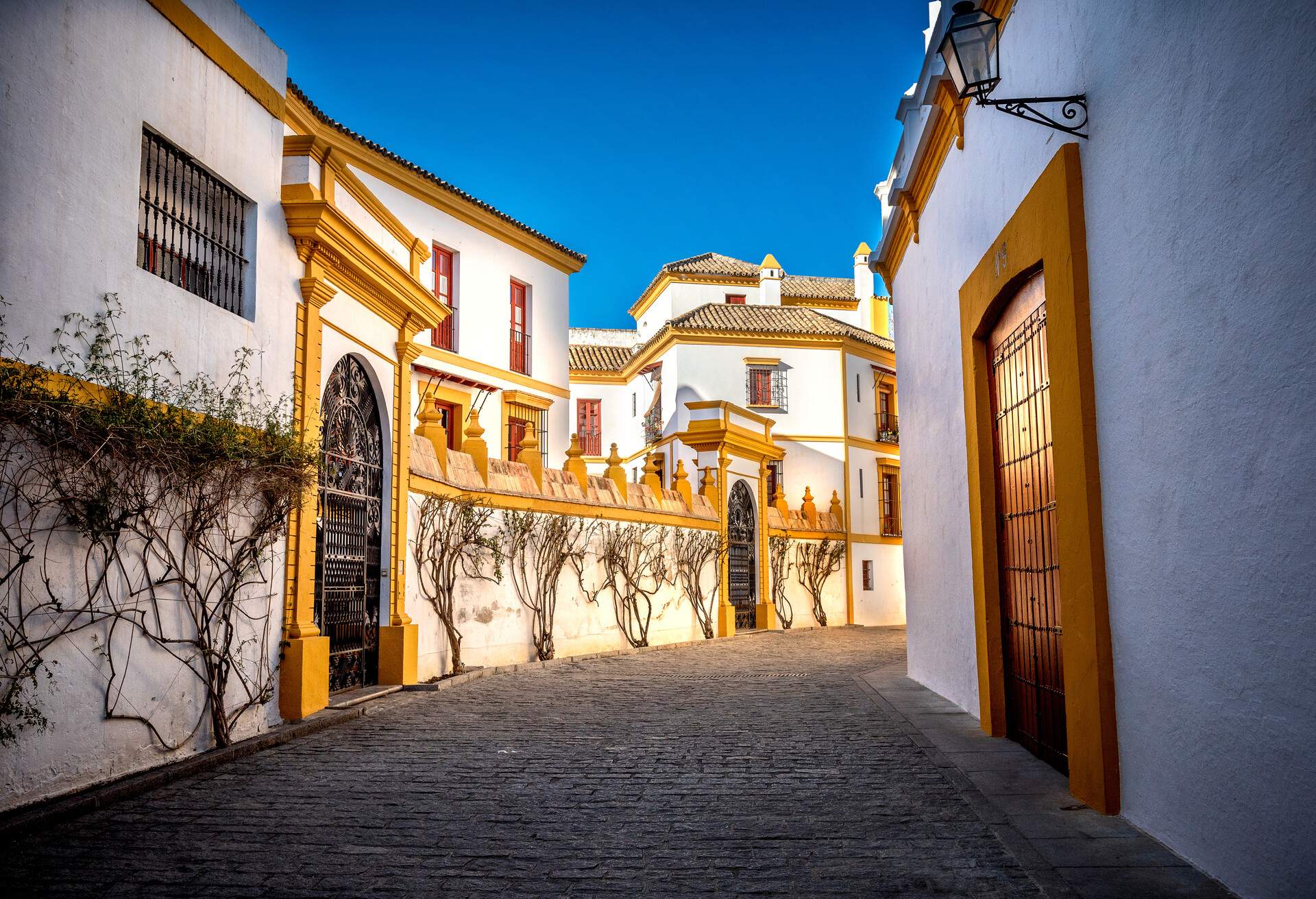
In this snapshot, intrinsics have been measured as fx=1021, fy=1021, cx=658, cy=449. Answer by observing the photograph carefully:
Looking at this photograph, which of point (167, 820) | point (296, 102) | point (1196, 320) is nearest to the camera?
point (1196, 320)

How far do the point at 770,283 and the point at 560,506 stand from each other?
2238 cm

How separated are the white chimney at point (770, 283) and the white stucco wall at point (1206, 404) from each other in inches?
1191

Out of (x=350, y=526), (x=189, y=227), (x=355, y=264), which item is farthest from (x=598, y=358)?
(x=189, y=227)

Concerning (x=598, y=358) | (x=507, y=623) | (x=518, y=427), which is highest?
(x=598, y=358)

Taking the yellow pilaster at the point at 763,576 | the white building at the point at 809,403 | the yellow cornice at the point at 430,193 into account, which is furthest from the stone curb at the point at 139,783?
the white building at the point at 809,403

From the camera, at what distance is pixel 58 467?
18.2 feet

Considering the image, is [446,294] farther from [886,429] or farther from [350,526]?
[886,429]

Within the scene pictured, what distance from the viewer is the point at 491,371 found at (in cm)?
2239

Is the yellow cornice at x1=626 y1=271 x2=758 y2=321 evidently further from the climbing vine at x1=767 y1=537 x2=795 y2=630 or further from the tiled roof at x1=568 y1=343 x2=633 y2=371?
the climbing vine at x1=767 y1=537 x2=795 y2=630

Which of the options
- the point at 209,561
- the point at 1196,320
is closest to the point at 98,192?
the point at 209,561

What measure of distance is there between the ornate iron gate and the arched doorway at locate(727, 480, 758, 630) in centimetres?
1495

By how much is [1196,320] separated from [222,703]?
6426mm

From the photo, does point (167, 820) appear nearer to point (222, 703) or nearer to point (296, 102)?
point (222, 703)

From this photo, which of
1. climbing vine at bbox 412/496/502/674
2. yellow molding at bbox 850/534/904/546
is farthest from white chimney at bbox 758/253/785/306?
climbing vine at bbox 412/496/502/674
